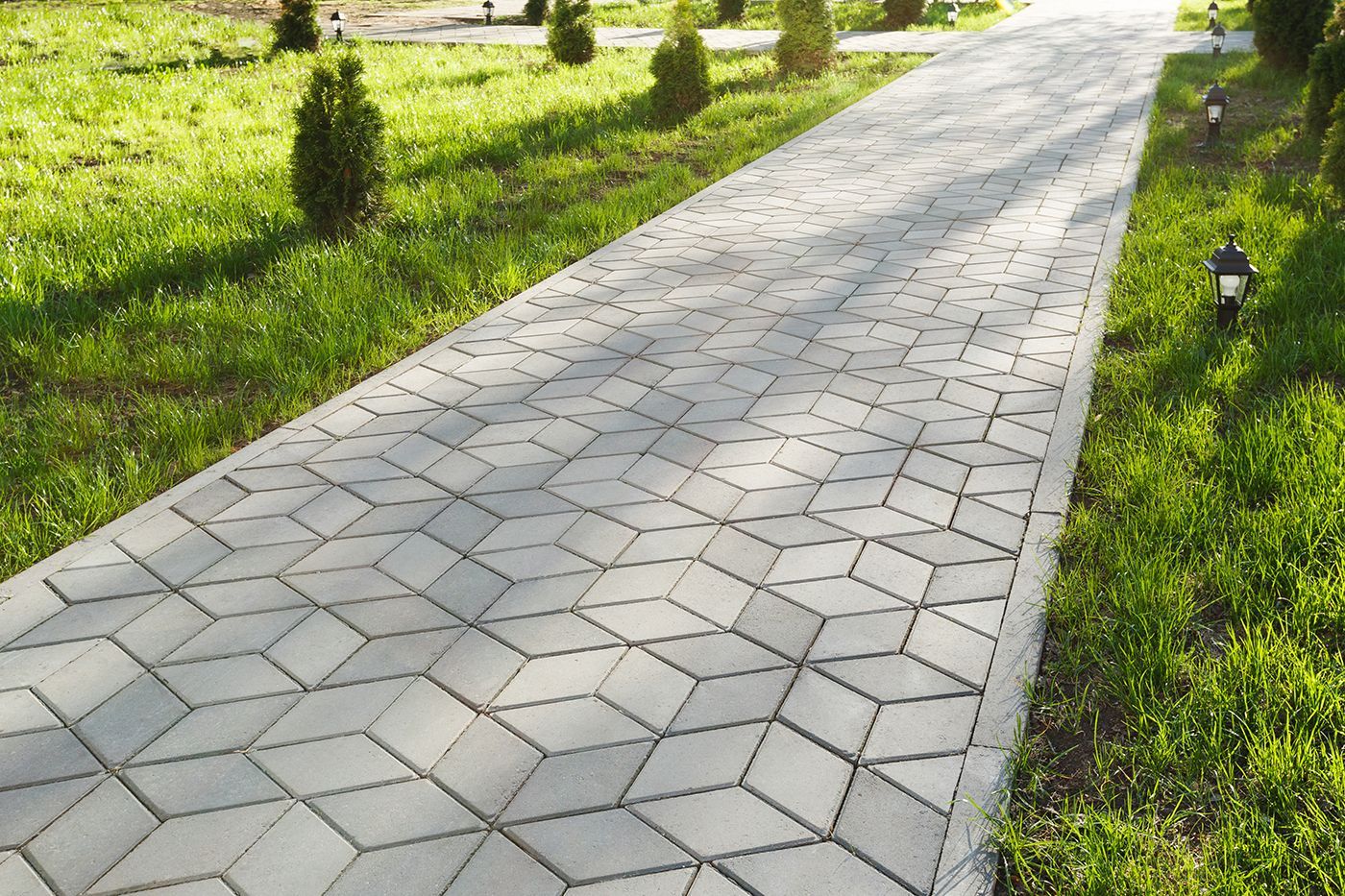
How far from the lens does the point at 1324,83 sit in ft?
24.7

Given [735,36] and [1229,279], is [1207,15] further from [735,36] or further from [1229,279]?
[1229,279]

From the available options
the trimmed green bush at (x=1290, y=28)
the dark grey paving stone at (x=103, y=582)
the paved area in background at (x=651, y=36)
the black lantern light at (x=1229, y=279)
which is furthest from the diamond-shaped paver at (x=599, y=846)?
the paved area in background at (x=651, y=36)

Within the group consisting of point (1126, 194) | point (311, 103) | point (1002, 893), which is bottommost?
point (1002, 893)

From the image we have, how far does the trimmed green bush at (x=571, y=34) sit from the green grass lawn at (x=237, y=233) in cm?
105

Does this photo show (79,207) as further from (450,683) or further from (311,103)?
(450,683)

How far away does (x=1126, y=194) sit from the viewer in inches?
277

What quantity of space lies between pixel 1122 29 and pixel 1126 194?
441 inches

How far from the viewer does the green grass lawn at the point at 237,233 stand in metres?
4.21

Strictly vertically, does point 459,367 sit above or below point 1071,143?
below

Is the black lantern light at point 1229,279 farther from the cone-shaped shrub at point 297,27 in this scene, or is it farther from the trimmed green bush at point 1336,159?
the cone-shaped shrub at point 297,27

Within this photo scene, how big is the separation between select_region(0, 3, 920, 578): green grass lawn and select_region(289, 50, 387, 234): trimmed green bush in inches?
9.3

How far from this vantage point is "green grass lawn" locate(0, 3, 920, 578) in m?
4.21

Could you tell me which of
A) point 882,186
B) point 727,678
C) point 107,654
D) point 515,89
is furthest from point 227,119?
point 727,678

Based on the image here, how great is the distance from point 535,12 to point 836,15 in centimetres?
570
